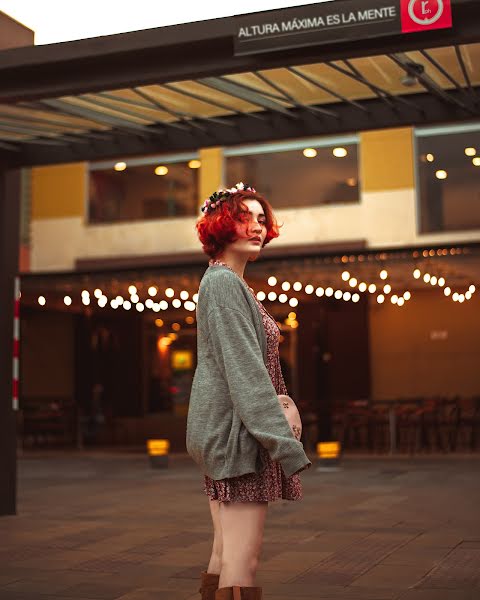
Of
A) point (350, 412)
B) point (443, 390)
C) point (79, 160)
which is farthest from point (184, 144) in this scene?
point (443, 390)

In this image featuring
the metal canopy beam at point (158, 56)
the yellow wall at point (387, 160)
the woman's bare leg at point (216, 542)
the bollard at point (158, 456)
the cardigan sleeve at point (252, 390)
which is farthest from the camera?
the yellow wall at point (387, 160)

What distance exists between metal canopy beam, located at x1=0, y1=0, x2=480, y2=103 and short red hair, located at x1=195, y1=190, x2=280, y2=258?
2.80m

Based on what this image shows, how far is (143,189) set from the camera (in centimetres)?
2208

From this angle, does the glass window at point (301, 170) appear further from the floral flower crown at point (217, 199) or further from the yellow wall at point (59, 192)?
the floral flower crown at point (217, 199)

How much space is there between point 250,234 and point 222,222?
0.38ft

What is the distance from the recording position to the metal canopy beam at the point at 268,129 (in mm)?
8430

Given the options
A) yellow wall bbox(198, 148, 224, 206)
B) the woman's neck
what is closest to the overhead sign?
the woman's neck

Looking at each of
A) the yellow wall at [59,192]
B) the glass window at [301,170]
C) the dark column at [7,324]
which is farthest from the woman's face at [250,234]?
the yellow wall at [59,192]

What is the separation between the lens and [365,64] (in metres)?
7.88

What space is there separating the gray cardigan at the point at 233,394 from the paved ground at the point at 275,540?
8.22 ft

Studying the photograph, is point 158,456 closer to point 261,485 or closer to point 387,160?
point 387,160

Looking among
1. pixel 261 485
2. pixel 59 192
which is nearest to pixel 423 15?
pixel 261 485

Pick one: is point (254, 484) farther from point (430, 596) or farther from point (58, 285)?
point (58, 285)

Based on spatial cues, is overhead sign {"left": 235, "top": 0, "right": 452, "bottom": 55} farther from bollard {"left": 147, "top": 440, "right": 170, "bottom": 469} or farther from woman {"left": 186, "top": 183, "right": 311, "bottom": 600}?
bollard {"left": 147, "top": 440, "right": 170, "bottom": 469}
